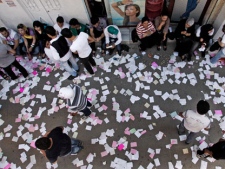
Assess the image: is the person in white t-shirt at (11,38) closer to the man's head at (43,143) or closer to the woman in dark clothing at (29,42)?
the woman in dark clothing at (29,42)

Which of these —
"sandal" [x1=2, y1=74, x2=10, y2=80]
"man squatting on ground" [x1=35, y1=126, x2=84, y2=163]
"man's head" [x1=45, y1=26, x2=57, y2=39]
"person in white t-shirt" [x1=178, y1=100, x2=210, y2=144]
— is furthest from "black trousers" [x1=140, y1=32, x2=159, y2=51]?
"sandal" [x1=2, y1=74, x2=10, y2=80]

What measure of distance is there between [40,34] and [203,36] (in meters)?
4.24

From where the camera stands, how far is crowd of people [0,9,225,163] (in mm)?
4047

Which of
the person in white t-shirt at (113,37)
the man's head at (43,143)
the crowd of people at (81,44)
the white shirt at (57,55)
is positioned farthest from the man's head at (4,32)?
the man's head at (43,143)

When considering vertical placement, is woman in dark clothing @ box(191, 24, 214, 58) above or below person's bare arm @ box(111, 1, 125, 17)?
below

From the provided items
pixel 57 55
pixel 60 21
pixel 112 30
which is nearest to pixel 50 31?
pixel 57 55

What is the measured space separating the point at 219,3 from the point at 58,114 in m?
4.75

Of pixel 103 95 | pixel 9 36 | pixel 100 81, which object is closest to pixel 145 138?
pixel 103 95

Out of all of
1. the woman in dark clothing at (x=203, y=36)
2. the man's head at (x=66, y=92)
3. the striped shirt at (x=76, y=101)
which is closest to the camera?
the man's head at (x=66, y=92)

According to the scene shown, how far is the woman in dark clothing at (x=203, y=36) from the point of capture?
186 inches

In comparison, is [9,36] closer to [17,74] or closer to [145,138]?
[17,74]

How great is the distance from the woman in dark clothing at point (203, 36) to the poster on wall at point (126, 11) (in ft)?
5.22

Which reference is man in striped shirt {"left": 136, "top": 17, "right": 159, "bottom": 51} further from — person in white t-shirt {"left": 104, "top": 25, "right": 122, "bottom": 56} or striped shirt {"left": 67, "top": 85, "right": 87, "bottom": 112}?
striped shirt {"left": 67, "top": 85, "right": 87, "bottom": 112}

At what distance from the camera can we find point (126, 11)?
5.50m
